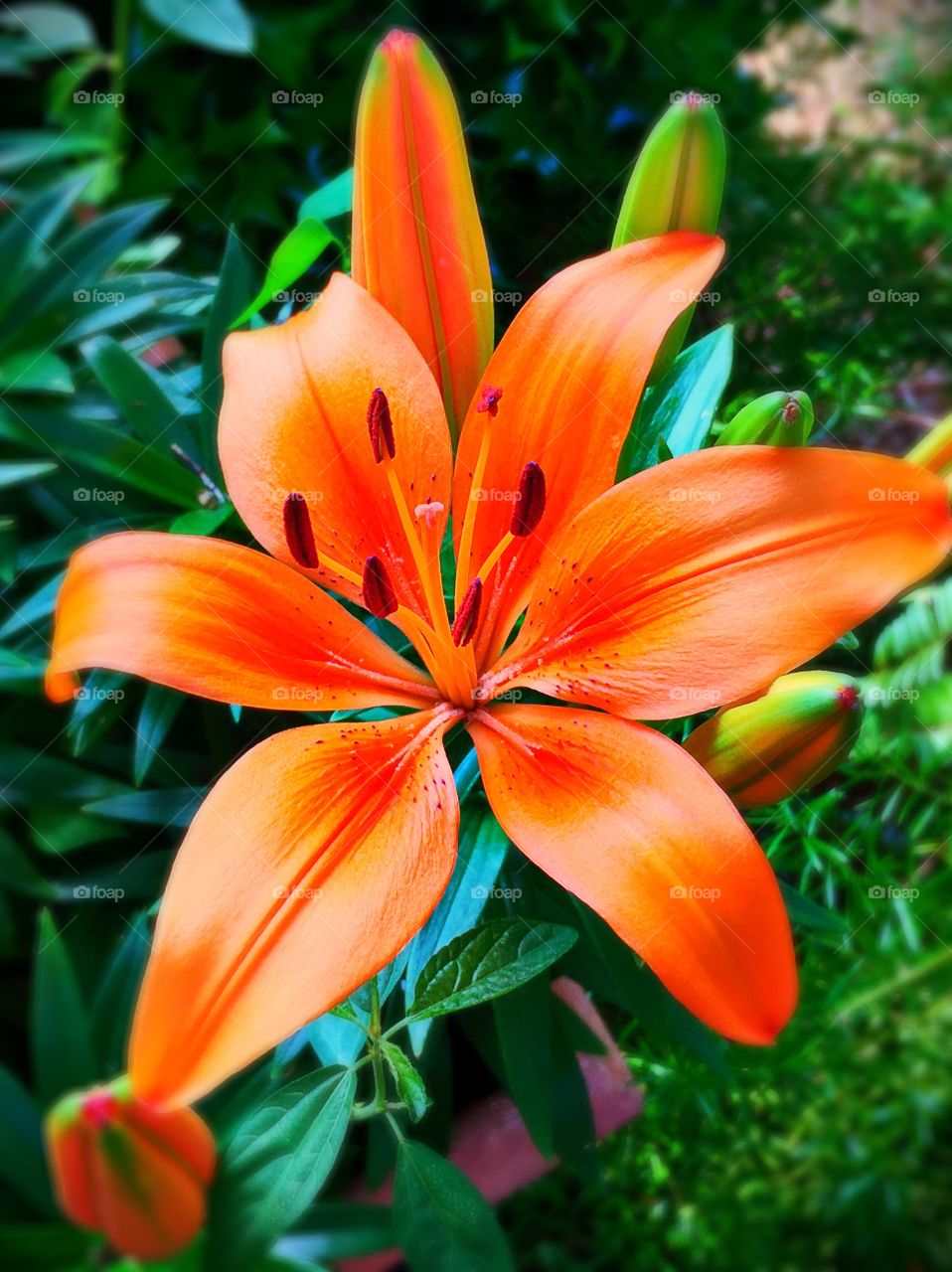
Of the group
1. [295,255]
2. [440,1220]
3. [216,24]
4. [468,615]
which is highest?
[216,24]

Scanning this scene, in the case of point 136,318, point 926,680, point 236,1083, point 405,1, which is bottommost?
point 236,1083

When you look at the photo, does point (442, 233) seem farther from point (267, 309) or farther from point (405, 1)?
point (405, 1)

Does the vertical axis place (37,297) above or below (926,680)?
above

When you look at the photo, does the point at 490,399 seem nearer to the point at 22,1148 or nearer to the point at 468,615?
the point at 468,615

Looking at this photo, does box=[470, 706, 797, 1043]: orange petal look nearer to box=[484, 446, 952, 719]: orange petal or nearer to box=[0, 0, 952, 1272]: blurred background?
box=[484, 446, 952, 719]: orange petal

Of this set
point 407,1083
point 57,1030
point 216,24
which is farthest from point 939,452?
point 216,24

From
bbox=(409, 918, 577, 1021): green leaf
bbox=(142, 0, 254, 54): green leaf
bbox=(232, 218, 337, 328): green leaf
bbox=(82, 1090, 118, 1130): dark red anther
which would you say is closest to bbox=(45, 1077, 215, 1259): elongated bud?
bbox=(82, 1090, 118, 1130): dark red anther

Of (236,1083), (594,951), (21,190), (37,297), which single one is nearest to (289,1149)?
(236,1083)
